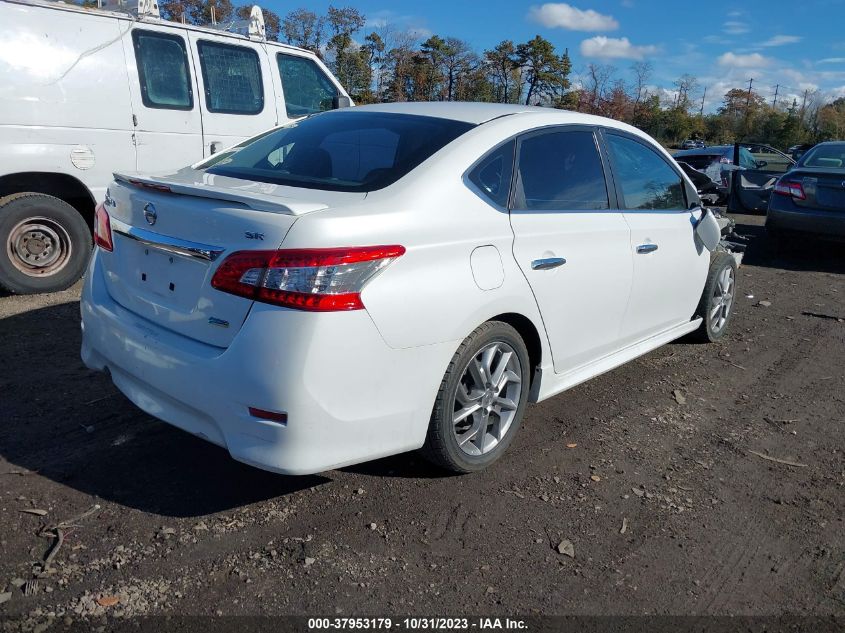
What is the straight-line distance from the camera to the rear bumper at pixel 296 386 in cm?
260

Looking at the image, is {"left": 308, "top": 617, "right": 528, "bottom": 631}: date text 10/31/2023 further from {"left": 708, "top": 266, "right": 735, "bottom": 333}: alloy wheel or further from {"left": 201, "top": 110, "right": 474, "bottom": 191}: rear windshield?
{"left": 708, "top": 266, "right": 735, "bottom": 333}: alloy wheel

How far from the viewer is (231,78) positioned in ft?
22.5

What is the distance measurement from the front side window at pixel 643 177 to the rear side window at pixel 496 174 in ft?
3.34

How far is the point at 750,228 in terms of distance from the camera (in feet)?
39.8

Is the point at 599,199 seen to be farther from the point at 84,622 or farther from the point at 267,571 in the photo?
the point at 84,622

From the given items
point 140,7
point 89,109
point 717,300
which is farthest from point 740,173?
point 89,109

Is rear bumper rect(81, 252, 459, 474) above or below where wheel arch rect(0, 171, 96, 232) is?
below

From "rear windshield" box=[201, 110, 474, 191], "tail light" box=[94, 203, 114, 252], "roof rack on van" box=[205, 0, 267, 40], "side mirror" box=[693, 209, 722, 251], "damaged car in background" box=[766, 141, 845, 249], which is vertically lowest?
"damaged car in background" box=[766, 141, 845, 249]

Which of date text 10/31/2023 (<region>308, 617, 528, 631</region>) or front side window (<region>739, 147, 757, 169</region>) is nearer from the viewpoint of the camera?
date text 10/31/2023 (<region>308, 617, 528, 631</region>)

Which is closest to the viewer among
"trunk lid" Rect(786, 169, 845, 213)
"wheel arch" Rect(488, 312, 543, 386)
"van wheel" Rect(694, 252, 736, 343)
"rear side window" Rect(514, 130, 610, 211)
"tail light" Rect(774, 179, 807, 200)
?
"wheel arch" Rect(488, 312, 543, 386)

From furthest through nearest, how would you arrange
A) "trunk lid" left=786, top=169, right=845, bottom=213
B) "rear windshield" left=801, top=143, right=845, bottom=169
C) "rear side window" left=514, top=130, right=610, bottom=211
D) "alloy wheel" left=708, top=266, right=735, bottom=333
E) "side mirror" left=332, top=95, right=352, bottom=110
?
"rear windshield" left=801, top=143, right=845, bottom=169, "trunk lid" left=786, top=169, right=845, bottom=213, "side mirror" left=332, top=95, right=352, bottom=110, "alloy wheel" left=708, top=266, right=735, bottom=333, "rear side window" left=514, top=130, right=610, bottom=211

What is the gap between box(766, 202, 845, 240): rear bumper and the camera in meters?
8.63

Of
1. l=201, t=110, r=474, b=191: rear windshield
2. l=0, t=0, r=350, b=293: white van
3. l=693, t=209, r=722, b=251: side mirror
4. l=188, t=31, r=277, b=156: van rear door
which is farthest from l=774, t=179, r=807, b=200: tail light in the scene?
l=201, t=110, r=474, b=191: rear windshield

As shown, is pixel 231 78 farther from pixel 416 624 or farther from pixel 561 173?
pixel 416 624
